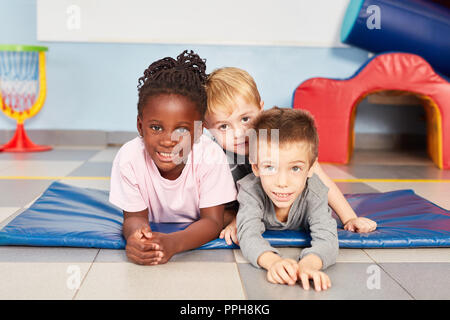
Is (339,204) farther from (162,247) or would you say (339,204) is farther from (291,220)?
(162,247)

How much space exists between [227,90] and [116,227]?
0.56m

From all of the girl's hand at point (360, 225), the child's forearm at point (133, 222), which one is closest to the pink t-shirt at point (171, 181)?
the child's forearm at point (133, 222)

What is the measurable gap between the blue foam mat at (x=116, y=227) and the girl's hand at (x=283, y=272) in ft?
0.81

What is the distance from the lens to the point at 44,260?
4.20ft

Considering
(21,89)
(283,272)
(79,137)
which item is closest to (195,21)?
(79,137)

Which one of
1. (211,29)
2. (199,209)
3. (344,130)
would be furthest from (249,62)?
(199,209)

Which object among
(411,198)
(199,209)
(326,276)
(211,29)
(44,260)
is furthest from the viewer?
(211,29)

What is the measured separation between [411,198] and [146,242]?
3.99ft

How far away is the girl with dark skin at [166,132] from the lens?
1229 mm

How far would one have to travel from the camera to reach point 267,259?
121cm

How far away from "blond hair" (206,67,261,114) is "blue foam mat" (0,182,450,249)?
0.40 metres

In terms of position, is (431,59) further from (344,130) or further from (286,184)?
(286,184)

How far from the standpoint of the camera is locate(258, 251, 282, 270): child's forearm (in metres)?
1.19

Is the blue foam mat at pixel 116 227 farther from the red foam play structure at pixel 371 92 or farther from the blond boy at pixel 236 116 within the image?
the red foam play structure at pixel 371 92
